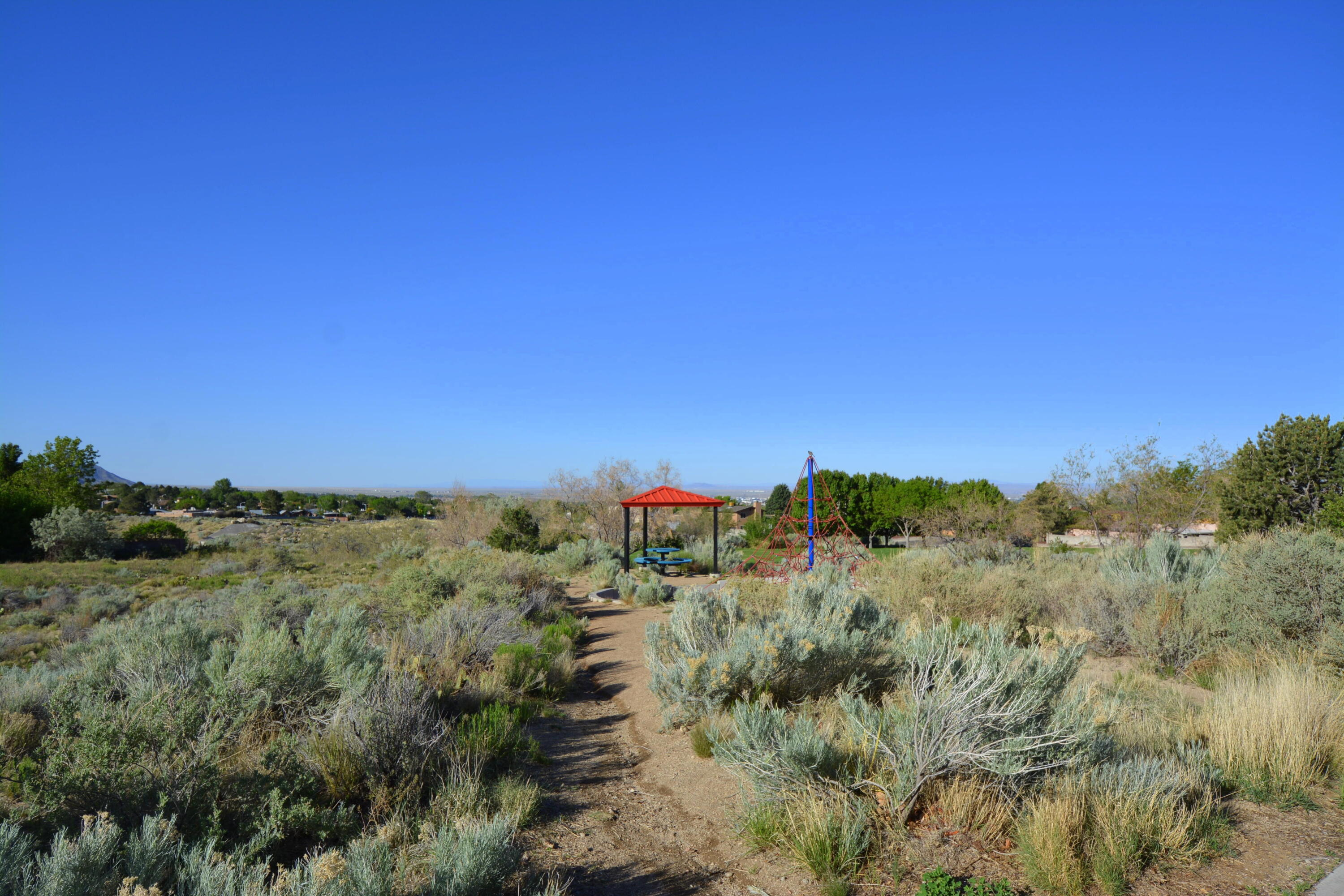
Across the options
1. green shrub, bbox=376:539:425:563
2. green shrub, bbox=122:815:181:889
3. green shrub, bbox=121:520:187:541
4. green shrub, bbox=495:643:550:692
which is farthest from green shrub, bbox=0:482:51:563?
green shrub, bbox=122:815:181:889

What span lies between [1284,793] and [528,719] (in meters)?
6.12

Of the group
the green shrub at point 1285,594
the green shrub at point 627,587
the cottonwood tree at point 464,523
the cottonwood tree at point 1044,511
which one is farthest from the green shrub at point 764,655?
the cottonwood tree at point 1044,511

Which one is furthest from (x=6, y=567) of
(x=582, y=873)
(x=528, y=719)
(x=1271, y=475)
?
(x=1271, y=475)

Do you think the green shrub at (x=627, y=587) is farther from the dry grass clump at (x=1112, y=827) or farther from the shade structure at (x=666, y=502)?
the dry grass clump at (x=1112, y=827)

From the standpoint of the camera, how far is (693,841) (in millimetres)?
4398

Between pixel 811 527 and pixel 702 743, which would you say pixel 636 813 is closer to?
pixel 702 743

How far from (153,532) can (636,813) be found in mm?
35474

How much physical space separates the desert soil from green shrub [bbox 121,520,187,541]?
3291 centimetres

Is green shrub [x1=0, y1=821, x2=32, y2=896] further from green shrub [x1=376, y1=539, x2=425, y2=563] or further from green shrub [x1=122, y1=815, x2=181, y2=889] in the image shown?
green shrub [x1=376, y1=539, x2=425, y2=563]

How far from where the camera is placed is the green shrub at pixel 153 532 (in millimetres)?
30188

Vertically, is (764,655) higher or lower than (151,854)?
higher

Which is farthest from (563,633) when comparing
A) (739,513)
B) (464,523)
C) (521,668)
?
(739,513)

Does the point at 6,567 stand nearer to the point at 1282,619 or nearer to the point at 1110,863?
the point at 1110,863

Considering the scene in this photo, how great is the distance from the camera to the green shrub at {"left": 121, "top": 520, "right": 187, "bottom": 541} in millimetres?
30188
